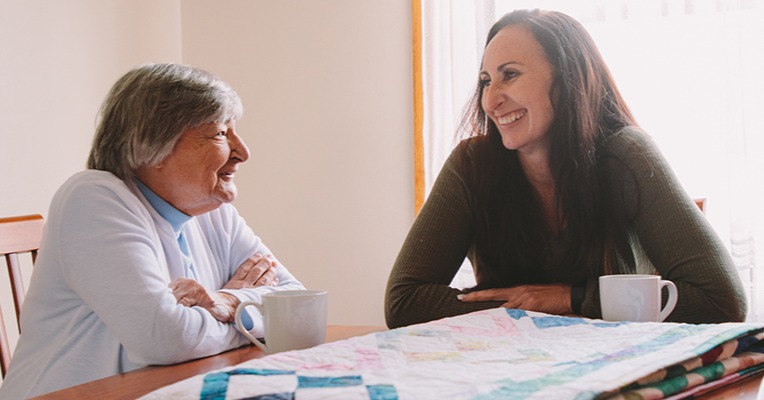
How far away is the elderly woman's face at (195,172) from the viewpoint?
1.44 m

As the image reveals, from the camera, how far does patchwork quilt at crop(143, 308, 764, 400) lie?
2.01 feet

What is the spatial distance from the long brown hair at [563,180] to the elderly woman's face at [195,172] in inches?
20.1

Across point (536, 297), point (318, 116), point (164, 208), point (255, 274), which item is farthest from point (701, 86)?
point (164, 208)

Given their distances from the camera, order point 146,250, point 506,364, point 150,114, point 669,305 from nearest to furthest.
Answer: point 506,364 → point 669,305 → point 146,250 → point 150,114

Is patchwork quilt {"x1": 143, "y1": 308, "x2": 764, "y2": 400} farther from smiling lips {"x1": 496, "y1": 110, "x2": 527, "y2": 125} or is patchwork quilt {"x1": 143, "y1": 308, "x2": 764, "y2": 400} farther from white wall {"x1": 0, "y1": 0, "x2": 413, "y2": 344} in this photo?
white wall {"x1": 0, "y1": 0, "x2": 413, "y2": 344}

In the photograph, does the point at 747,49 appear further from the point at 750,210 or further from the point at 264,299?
the point at 264,299

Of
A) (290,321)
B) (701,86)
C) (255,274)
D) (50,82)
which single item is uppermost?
(50,82)

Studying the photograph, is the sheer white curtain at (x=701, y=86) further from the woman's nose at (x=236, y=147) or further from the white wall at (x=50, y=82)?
the woman's nose at (x=236, y=147)

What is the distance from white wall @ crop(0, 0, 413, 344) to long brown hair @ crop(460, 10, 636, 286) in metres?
1.56

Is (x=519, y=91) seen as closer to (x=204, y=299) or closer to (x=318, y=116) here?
(x=204, y=299)

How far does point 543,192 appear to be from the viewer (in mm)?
1600

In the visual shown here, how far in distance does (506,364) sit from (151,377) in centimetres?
47

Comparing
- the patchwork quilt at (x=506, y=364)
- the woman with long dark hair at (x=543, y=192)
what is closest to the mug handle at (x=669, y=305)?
the patchwork quilt at (x=506, y=364)

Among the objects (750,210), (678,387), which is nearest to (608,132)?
(678,387)
